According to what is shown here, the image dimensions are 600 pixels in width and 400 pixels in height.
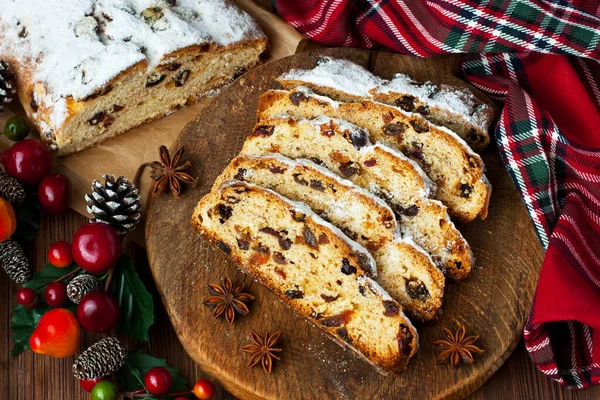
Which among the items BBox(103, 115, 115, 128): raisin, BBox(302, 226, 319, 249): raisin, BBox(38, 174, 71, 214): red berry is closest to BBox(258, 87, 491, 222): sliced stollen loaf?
BBox(302, 226, 319, 249): raisin

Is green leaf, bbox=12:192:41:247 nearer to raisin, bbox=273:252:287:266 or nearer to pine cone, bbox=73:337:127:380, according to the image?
pine cone, bbox=73:337:127:380

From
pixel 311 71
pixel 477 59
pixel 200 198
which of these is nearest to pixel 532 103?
pixel 477 59

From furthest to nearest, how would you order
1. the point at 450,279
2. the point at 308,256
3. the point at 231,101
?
the point at 231,101 < the point at 450,279 < the point at 308,256

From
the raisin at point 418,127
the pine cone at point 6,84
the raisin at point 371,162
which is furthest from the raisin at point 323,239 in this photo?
the pine cone at point 6,84

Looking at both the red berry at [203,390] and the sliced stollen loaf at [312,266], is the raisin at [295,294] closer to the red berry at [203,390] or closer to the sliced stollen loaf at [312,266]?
the sliced stollen loaf at [312,266]

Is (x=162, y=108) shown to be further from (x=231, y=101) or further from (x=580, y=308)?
(x=580, y=308)

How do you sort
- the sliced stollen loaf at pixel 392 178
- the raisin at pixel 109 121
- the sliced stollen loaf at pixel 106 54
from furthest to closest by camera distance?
the raisin at pixel 109 121 < the sliced stollen loaf at pixel 106 54 < the sliced stollen loaf at pixel 392 178

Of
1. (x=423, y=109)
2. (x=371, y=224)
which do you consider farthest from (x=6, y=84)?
(x=423, y=109)
